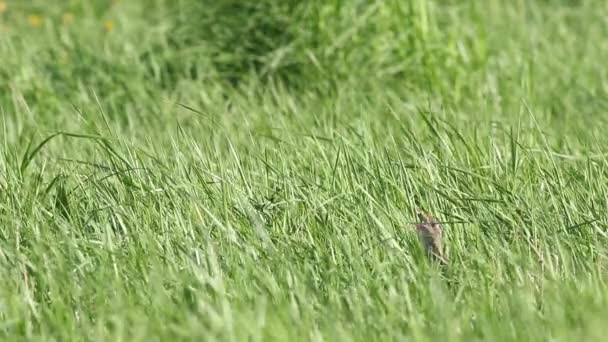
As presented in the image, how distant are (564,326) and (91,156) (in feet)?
6.23

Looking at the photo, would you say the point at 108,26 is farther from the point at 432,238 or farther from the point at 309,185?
the point at 432,238

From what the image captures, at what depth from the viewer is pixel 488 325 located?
218 centimetres

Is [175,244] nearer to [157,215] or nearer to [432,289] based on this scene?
[157,215]

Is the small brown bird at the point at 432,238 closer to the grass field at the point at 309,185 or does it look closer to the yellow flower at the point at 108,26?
the grass field at the point at 309,185

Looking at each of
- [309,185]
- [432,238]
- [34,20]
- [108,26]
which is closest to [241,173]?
[309,185]

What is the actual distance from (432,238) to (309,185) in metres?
0.44

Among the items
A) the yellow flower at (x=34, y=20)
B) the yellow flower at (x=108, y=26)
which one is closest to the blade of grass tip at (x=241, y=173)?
the yellow flower at (x=108, y=26)

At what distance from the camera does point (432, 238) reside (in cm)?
264

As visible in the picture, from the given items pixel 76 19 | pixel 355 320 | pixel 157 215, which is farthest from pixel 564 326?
pixel 76 19

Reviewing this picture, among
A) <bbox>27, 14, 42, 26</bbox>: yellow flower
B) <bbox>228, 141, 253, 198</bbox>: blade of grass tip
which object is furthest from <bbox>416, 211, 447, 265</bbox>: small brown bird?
<bbox>27, 14, 42, 26</bbox>: yellow flower

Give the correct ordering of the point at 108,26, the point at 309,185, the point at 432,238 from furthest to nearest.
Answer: the point at 108,26 → the point at 309,185 → the point at 432,238

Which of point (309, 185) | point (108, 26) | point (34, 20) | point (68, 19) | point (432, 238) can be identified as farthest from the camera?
point (68, 19)

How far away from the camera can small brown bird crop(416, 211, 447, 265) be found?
261cm

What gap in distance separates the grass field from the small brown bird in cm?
3
